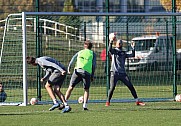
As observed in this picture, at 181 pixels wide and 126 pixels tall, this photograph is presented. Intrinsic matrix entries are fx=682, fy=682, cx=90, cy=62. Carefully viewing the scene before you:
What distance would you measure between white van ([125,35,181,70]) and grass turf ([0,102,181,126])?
342 inches

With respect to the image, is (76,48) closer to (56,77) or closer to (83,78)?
(83,78)

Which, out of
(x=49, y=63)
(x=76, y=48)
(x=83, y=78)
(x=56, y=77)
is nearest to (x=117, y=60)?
(x=83, y=78)

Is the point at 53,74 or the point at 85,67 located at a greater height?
the point at 85,67

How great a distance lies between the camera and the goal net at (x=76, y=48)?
66.7 ft

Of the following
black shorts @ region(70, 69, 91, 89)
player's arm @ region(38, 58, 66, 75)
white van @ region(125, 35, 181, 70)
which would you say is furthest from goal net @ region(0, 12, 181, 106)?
player's arm @ region(38, 58, 66, 75)

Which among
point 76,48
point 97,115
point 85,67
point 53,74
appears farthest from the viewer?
point 76,48

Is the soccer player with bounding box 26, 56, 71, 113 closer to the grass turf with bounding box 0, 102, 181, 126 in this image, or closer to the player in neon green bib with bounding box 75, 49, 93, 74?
the grass turf with bounding box 0, 102, 181, 126

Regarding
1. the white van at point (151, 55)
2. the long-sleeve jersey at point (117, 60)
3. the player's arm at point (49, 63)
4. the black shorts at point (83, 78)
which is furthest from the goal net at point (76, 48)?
the player's arm at point (49, 63)

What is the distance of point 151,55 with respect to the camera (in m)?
28.2

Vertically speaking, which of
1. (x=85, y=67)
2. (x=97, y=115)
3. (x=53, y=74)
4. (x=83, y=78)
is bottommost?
(x=97, y=115)

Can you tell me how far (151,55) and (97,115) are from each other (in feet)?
41.4

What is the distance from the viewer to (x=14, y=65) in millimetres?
20797

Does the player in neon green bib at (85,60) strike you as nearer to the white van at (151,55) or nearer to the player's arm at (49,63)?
the player's arm at (49,63)

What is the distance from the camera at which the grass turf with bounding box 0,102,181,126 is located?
564 inches
